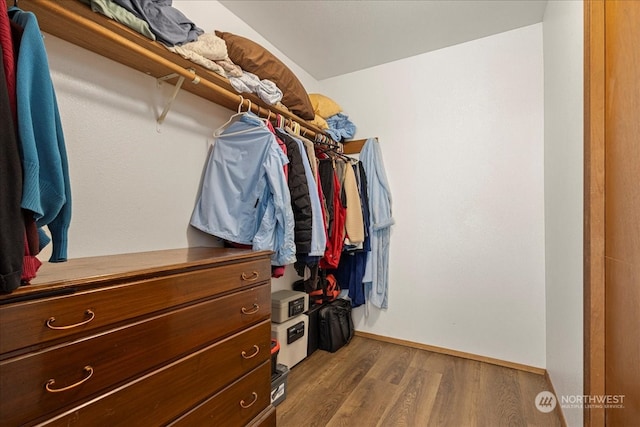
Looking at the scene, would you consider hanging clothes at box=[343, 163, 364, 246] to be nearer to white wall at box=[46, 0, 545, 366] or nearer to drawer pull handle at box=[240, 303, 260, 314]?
white wall at box=[46, 0, 545, 366]

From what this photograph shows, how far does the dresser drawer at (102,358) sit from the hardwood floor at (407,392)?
86 cm

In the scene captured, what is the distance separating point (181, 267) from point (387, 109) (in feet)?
7.46

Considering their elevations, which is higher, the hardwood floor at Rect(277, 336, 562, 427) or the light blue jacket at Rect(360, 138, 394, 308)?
the light blue jacket at Rect(360, 138, 394, 308)

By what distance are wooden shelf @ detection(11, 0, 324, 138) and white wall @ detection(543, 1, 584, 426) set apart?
1.63 meters

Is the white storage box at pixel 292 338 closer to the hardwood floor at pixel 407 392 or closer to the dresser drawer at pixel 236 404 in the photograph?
the hardwood floor at pixel 407 392

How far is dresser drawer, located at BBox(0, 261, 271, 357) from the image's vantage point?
2.19 feet

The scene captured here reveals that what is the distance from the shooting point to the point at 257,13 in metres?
2.01

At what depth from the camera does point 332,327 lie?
233cm

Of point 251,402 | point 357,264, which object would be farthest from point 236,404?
point 357,264

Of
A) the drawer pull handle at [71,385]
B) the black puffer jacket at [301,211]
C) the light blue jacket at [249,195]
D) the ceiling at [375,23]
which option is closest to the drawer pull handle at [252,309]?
the light blue jacket at [249,195]

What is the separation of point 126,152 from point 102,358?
920 mm

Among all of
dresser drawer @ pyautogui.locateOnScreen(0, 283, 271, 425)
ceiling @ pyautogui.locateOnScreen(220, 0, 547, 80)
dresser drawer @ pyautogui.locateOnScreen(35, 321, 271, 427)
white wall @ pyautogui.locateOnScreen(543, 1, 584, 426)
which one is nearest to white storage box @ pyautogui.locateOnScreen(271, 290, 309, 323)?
dresser drawer @ pyautogui.locateOnScreen(35, 321, 271, 427)

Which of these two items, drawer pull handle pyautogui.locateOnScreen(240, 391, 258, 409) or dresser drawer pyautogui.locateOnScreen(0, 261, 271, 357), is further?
drawer pull handle pyautogui.locateOnScreen(240, 391, 258, 409)

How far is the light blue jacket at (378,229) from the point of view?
8.36 feet
